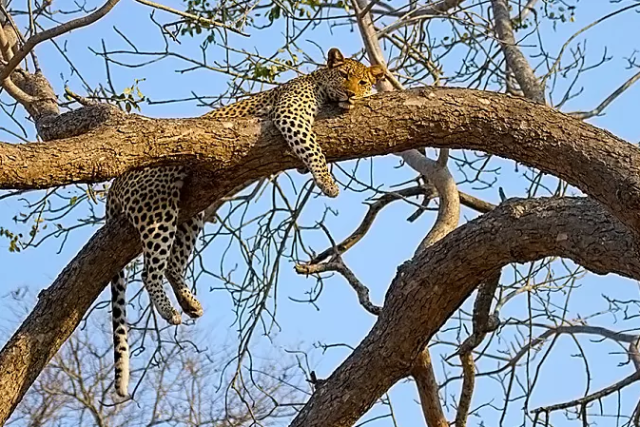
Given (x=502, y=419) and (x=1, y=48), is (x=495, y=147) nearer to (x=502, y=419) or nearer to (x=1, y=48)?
(x=502, y=419)

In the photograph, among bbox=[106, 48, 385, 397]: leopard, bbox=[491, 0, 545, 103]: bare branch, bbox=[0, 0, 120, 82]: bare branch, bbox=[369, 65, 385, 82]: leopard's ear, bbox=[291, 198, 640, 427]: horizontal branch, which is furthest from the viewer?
bbox=[491, 0, 545, 103]: bare branch

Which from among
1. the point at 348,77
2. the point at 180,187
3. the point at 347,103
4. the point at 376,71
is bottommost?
the point at 180,187

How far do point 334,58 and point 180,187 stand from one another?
1.15 metres

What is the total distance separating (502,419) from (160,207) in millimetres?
2202

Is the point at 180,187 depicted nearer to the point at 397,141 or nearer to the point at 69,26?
the point at 69,26

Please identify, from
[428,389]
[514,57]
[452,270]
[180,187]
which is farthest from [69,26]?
[514,57]

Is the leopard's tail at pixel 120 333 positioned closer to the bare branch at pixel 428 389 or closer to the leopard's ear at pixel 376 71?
the bare branch at pixel 428 389

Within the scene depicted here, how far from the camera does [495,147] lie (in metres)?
3.77

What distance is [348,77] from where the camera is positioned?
4.58 m

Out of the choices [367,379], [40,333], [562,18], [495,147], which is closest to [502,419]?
[367,379]

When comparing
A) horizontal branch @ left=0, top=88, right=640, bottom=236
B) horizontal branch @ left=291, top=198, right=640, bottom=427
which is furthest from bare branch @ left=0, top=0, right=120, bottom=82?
horizontal branch @ left=291, top=198, right=640, bottom=427

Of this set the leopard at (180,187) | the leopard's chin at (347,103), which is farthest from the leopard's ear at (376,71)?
the leopard's chin at (347,103)

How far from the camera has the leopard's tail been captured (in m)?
4.46

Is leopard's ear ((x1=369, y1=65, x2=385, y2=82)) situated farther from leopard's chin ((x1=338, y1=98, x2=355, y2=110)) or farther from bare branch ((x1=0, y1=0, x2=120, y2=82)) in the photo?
bare branch ((x1=0, y1=0, x2=120, y2=82))
